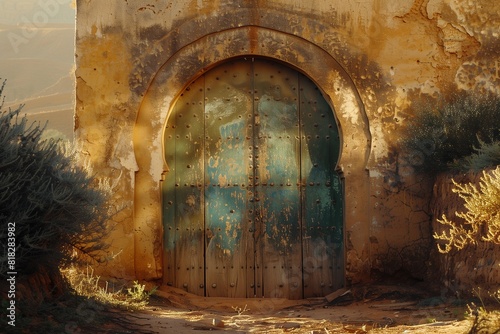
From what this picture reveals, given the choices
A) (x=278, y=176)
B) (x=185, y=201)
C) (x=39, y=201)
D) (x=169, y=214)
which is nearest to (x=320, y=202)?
(x=278, y=176)

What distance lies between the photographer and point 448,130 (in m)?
8.53

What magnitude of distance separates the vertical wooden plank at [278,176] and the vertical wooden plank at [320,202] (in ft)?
0.33

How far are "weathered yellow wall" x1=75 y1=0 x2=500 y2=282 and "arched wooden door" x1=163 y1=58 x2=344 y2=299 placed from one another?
0.27m

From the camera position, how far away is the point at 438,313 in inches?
269

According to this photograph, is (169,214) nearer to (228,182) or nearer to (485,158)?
(228,182)

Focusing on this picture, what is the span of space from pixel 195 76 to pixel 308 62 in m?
1.32

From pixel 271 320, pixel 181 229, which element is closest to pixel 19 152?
pixel 271 320

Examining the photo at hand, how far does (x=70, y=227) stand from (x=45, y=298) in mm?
578

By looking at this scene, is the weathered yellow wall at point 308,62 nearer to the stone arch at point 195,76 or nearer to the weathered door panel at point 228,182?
the stone arch at point 195,76

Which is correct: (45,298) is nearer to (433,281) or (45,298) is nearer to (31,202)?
(31,202)

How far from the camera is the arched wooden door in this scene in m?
8.98

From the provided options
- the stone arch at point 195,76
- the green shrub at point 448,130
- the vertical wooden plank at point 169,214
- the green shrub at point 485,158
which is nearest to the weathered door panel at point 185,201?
the vertical wooden plank at point 169,214

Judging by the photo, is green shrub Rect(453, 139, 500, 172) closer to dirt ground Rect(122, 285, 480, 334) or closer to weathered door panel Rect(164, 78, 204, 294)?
dirt ground Rect(122, 285, 480, 334)

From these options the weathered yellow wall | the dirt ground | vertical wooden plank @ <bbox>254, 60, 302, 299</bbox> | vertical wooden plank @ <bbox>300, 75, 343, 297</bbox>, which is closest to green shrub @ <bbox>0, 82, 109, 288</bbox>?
the dirt ground
